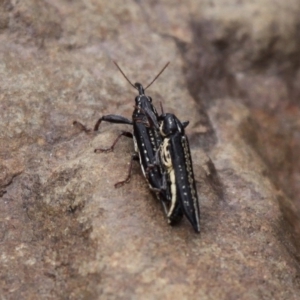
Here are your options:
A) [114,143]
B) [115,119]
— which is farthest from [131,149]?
[115,119]

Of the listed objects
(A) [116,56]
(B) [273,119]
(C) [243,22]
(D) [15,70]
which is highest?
(D) [15,70]

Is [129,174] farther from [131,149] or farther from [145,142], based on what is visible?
[131,149]

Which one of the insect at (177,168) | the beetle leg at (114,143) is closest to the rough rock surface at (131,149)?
the beetle leg at (114,143)

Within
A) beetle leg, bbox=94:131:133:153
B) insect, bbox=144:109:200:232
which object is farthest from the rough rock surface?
insect, bbox=144:109:200:232

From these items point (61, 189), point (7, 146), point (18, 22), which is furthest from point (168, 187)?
point (18, 22)

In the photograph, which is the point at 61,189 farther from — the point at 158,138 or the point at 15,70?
the point at 15,70
